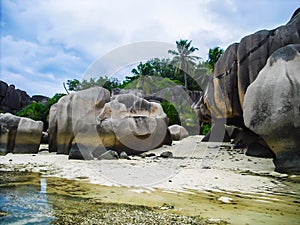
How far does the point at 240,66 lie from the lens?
25.2 feet

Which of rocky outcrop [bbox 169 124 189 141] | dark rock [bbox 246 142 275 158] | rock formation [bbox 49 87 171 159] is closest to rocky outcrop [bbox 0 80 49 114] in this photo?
rocky outcrop [bbox 169 124 189 141]

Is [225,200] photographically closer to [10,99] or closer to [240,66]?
[240,66]

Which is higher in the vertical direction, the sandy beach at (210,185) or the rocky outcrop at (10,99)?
the rocky outcrop at (10,99)

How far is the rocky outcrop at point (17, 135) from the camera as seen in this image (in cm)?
955

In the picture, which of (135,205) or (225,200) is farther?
(225,200)

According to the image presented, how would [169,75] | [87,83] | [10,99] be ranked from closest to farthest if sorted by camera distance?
[10,99]
[87,83]
[169,75]

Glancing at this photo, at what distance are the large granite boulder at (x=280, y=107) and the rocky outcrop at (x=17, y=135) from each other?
7358mm

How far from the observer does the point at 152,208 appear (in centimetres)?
284

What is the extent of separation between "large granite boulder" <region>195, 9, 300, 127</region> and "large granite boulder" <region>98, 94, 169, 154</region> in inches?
81.9

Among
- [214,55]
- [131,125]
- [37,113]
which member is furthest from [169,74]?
[131,125]

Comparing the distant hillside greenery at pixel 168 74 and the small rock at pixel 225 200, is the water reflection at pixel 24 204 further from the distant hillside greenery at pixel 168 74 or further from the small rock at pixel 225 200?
the distant hillside greenery at pixel 168 74

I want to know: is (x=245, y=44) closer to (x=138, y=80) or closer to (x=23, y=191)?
(x=23, y=191)

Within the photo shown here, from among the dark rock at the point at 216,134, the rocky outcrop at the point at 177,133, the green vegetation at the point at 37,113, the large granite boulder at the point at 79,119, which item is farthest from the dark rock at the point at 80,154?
the green vegetation at the point at 37,113

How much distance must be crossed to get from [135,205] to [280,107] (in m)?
3.35
